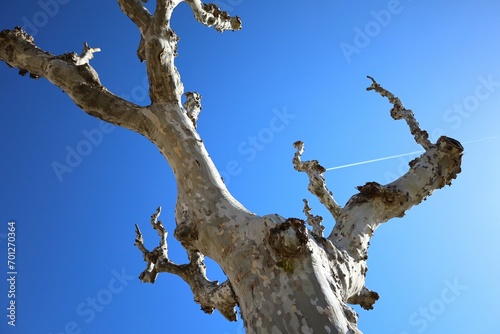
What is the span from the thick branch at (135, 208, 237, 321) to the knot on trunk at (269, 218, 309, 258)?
6.48ft

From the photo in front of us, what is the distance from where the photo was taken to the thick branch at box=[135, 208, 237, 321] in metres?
4.07

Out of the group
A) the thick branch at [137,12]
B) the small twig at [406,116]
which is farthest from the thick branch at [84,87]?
the small twig at [406,116]

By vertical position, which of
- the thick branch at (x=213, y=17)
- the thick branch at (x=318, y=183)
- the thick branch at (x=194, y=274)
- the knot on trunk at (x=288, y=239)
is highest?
the thick branch at (x=213, y=17)

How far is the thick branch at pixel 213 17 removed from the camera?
17.3ft

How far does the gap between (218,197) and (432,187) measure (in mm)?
1987

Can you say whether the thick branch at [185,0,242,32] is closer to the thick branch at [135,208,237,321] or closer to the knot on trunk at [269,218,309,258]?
the thick branch at [135,208,237,321]

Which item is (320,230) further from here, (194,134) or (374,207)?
(194,134)

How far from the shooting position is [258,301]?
2.02 metres

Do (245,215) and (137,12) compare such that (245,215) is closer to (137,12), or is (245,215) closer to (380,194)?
(380,194)

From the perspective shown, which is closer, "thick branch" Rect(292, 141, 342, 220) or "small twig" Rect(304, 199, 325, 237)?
"thick branch" Rect(292, 141, 342, 220)

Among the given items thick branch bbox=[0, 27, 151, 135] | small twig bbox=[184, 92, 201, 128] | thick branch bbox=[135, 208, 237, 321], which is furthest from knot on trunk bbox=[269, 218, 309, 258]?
small twig bbox=[184, 92, 201, 128]

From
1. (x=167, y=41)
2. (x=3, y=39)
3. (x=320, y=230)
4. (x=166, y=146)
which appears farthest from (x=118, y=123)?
(x=320, y=230)

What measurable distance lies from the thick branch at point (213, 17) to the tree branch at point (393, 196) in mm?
3471

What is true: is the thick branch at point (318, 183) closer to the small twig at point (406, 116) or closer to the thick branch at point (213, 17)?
the small twig at point (406, 116)
